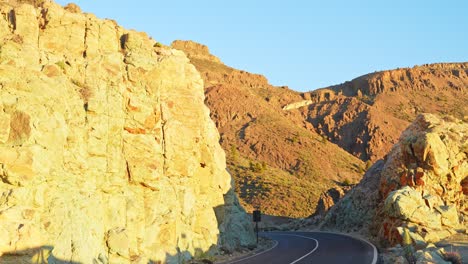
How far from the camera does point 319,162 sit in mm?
95375

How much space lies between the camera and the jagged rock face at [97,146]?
45.9ft

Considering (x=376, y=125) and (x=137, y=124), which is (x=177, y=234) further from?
(x=376, y=125)

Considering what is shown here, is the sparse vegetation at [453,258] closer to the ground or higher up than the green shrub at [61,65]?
closer to the ground

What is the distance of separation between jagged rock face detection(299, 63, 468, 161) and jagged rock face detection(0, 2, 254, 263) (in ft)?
316

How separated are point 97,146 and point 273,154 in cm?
8029

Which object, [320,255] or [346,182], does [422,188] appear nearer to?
[320,255]

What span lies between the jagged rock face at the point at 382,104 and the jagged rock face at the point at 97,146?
96.3 m

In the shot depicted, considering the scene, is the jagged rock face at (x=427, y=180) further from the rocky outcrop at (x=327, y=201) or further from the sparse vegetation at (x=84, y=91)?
the rocky outcrop at (x=327, y=201)

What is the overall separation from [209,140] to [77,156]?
10866mm

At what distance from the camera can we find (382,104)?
142625mm

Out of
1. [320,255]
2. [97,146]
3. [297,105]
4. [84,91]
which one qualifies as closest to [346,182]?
[297,105]

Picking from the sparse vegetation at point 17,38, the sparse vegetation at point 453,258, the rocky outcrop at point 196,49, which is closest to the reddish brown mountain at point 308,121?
the rocky outcrop at point 196,49

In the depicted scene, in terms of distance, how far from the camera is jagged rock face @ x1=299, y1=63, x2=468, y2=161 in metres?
119

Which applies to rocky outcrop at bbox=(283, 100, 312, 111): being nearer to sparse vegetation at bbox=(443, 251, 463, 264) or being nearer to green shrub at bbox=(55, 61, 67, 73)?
sparse vegetation at bbox=(443, 251, 463, 264)
